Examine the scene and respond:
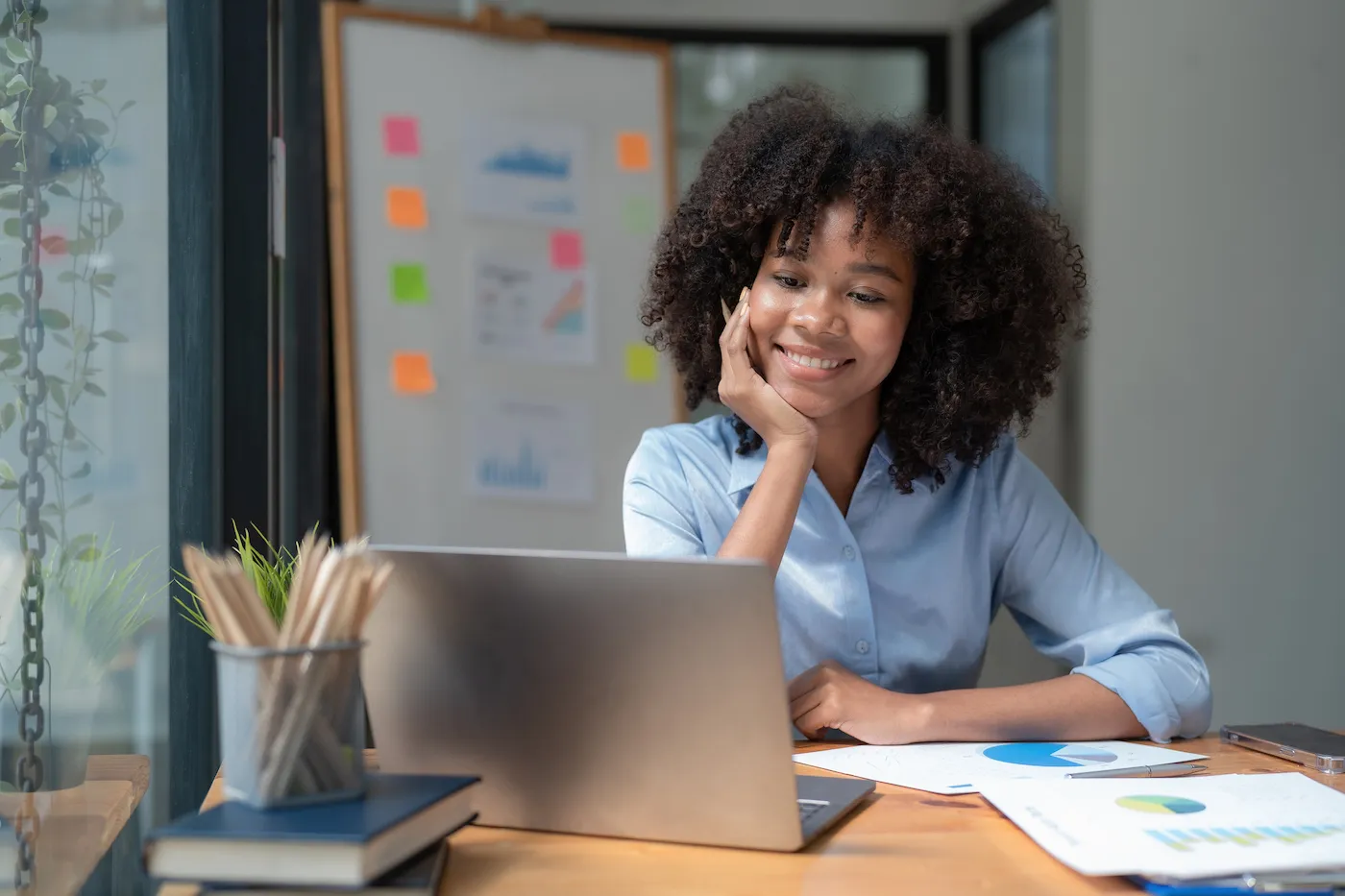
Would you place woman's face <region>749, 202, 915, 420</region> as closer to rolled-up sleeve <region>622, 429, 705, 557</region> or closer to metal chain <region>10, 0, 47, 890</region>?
rolled-up sleeve <region>622, 429, 705, 557</region>

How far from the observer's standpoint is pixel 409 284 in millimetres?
2812

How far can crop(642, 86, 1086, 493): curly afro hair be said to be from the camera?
150 centimetres

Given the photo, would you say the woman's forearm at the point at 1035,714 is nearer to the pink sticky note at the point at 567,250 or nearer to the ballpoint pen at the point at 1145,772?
the ballpoint pen at the point at 1145,772

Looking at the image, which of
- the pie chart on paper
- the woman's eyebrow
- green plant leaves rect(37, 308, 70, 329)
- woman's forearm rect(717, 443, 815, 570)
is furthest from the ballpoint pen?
A: green plant leaves rect(37, 308, 70, 329)

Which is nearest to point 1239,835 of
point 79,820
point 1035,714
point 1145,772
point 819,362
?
point 1145,772

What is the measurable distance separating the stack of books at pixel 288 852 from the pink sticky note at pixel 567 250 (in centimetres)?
226

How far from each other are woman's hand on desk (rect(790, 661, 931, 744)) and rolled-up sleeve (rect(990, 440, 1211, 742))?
8.9 inches

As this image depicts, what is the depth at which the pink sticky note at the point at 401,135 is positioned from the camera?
280cm

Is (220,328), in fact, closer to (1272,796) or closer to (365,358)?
(365,358)

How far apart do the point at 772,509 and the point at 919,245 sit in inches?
14.8

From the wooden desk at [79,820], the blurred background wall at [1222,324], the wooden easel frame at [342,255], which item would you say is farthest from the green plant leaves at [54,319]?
the blurred background wall at [1222,324]

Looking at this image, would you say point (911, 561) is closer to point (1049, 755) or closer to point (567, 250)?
point (1049, 755)

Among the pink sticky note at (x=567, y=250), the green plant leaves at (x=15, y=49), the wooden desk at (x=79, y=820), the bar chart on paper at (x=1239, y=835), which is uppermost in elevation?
the pink sticky note at (x=567, y=250)

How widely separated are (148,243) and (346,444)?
1360 mm
